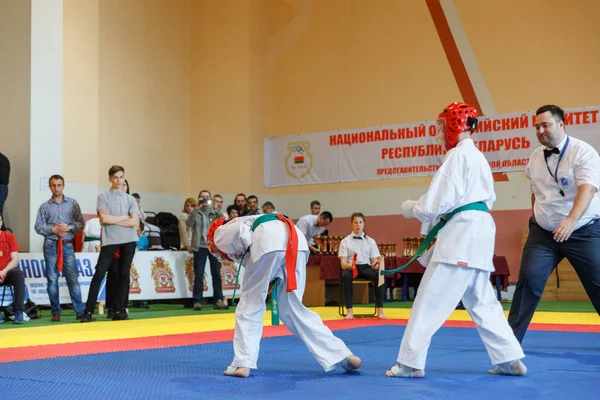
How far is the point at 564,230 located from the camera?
15.4 feet

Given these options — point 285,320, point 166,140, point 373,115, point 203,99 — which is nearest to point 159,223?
point 166,140

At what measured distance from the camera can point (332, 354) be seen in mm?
4254

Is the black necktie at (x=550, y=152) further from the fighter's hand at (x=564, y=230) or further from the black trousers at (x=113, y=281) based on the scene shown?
the black trousers at (x=113, y=281)

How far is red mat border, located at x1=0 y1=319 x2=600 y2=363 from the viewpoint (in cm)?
547

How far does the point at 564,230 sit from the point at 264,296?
1892mm

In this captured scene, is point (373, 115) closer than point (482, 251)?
No

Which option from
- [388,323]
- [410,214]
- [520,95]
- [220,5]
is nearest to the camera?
[410,214]

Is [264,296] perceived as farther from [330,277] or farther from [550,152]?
[330,277]

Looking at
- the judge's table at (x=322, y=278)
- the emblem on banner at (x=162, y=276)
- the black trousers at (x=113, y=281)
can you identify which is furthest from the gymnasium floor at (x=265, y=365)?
the judge's table at (x=322, y=278)

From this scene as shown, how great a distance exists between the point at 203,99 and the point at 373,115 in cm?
372

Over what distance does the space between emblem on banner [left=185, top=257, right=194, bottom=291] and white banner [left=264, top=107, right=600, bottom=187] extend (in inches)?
182

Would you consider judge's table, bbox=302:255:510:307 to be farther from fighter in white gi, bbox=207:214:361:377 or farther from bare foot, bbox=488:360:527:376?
bare foot, bbox=488:360:527:376

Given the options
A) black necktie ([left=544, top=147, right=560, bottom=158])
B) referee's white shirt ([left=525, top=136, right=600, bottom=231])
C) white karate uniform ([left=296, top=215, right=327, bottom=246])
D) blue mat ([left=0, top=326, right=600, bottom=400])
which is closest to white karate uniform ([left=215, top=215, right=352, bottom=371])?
blue mat ([left=0, top=326, right=600, bottom=400])

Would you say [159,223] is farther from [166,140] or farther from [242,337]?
[242,337]
